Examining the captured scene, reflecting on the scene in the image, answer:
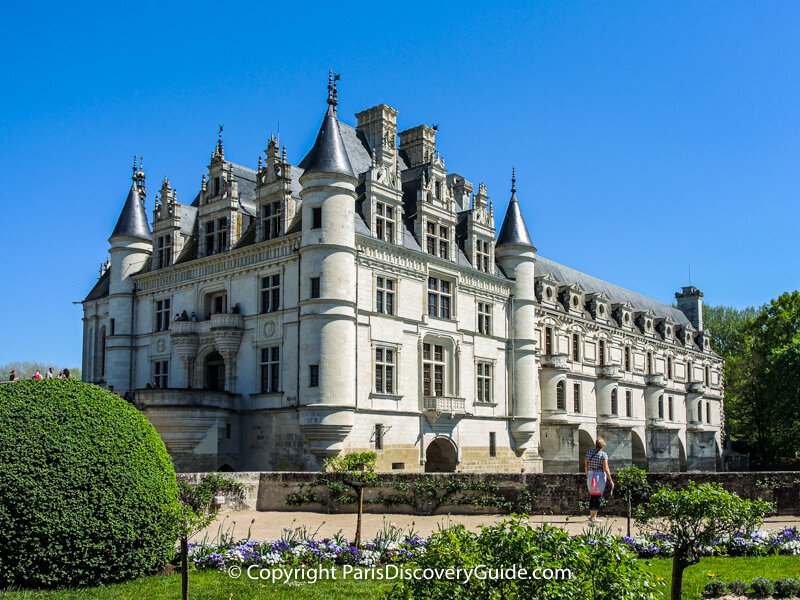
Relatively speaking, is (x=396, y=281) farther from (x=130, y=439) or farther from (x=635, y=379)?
(x=635, y=379)

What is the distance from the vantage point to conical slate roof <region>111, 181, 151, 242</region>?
39.6 meters

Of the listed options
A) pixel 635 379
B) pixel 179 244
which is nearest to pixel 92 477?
pixel 179 244

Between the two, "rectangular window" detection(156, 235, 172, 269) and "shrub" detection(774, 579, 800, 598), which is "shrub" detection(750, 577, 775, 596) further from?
"rectangular window" detection(156, 235, 172, 269)

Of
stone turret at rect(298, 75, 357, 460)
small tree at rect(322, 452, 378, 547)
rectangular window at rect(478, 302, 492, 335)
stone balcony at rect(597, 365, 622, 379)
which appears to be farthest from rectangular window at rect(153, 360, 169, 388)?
stone balcony at rect(597, 365, 622, 379)

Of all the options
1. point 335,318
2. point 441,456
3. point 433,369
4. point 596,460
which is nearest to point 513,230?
point 433,369

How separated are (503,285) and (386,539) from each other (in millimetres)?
27397

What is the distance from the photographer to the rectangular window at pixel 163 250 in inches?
1489

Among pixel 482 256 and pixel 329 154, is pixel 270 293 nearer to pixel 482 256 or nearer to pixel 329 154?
pixel 329 154

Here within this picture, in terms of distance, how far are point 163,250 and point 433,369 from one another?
45.5 feet

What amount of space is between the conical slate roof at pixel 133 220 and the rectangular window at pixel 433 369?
50.0ft

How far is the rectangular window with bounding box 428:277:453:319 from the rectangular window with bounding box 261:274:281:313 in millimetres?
6902

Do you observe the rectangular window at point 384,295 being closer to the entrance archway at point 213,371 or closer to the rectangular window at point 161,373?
the entrance archway at point 213,371

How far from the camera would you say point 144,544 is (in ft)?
37.2

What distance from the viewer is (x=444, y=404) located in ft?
114
